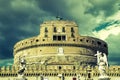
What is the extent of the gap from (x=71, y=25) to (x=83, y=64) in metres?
13.0

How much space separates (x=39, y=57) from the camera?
111m

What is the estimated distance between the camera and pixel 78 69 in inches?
3851

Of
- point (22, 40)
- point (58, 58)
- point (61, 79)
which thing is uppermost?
point (22, 40)

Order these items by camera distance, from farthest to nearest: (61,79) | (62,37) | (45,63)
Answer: (62,37) → (45,63) → (61,79)

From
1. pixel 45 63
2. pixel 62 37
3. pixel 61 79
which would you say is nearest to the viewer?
pixel 61 79

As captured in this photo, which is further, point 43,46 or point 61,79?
point 43,46

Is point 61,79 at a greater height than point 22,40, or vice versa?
point 22,40

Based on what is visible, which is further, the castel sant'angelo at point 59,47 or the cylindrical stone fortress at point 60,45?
the cylindrical stone fortress at point 60,45

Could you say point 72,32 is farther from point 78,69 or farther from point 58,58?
point 78,69

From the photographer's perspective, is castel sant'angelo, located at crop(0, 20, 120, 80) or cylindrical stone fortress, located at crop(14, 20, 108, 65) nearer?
castel sant'angelo, located at crop(0, 20, 120, 80)

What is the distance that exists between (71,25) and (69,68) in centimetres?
1905

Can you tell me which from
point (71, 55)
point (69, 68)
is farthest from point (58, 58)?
point (69, 68)

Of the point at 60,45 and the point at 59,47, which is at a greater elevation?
the point at 60,45

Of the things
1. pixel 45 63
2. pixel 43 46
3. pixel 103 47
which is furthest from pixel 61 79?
pixel 103 47
